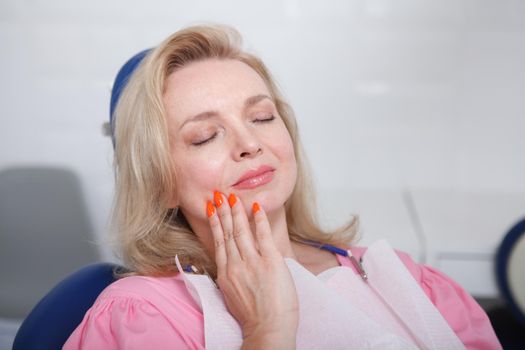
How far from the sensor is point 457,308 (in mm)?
1024

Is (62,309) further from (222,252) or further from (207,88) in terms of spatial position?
(207,88)

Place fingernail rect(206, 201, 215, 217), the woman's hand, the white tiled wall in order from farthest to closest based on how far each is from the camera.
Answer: the white tiled wall
fingernail rect(206, 201, 215, 217)
the woman's hand

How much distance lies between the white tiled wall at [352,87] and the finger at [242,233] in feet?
2.49

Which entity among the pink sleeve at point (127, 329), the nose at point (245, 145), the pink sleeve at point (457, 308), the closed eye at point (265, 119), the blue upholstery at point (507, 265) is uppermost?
the closed eye at point (265, 119)

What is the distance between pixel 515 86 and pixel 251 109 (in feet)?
3.35

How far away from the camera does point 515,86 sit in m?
1.55

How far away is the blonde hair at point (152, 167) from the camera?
0.91 meters

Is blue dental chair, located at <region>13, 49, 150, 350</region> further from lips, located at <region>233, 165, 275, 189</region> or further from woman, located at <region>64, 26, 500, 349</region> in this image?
lips, located at <region>233, 165, 275, 189</region>

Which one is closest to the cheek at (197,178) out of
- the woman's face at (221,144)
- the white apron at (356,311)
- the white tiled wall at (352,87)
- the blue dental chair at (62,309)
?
the woman's face at (221,144)

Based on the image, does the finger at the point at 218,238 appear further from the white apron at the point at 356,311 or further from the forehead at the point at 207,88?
the forehead at the point at 207,88

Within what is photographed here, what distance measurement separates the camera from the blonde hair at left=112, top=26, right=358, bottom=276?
3.00ft

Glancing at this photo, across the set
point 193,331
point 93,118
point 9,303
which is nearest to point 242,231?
point 193,331

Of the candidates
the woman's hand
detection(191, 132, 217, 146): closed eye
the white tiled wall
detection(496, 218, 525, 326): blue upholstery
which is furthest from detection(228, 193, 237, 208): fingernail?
detection(496, 218, 525, 326): blue upholstery

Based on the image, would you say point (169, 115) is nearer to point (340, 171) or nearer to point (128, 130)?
point (128, 130)
